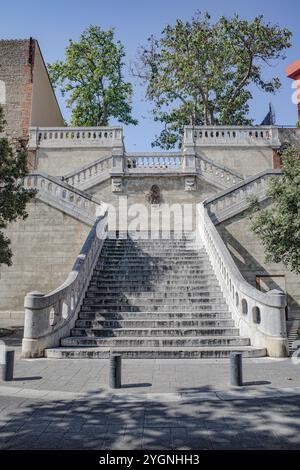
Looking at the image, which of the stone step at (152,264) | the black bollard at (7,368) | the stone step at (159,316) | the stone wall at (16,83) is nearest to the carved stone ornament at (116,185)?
the stone step at (152,264)

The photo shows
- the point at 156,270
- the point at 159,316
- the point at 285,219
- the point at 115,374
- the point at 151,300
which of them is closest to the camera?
the point at 115,374

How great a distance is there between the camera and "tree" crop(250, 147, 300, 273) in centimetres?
961

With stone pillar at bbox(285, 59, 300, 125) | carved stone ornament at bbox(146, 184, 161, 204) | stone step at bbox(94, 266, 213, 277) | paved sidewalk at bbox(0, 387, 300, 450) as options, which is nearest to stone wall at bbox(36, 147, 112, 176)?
carved stone ornament at bbox(146, 184, 161, 204)

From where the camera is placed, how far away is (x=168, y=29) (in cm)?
2373

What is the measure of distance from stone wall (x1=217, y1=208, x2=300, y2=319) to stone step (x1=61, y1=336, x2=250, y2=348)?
4.95 m

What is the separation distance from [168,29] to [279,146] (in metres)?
12.3

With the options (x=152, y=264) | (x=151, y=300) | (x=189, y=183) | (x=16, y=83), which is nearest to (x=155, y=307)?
(x=151, y=300)

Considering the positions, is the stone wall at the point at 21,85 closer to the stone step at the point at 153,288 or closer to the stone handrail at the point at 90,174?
the stone handrail at the point at 90,174

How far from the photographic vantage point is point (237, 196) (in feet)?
44.5

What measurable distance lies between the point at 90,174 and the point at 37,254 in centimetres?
618

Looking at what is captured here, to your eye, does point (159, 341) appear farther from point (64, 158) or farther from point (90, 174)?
point (64, 158)

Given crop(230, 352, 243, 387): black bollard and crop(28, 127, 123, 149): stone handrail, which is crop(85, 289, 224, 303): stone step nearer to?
crop(230, 352, 243, 387): black bollard

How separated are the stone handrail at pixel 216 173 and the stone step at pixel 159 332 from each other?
32.3 ft

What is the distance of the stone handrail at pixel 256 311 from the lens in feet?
24.9
